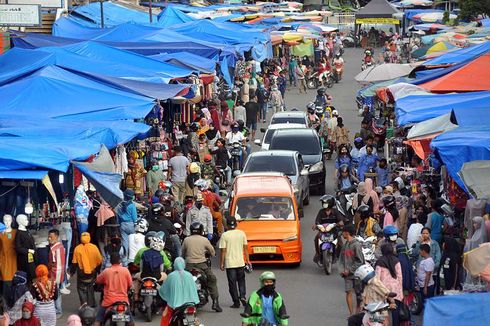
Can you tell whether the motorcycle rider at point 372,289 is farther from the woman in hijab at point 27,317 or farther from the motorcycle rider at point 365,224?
the motorcycle rider at point 365,224

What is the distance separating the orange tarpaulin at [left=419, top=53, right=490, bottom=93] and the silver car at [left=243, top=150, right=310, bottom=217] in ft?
11.5

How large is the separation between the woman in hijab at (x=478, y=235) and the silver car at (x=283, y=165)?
1073 centimetres

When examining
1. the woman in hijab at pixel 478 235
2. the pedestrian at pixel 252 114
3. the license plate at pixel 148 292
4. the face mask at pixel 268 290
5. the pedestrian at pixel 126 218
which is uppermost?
the woman in hijab at pixel 478 235

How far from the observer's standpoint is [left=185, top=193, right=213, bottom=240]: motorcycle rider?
74.7ft

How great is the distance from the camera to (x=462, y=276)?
18.0m

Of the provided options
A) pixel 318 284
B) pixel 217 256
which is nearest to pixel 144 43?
pixel 217 256

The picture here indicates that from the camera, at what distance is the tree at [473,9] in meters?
67.2

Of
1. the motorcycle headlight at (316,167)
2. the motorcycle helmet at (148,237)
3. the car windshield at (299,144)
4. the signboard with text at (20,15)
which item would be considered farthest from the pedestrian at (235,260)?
the signboard with text at (20,15)

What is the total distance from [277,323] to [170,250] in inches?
221

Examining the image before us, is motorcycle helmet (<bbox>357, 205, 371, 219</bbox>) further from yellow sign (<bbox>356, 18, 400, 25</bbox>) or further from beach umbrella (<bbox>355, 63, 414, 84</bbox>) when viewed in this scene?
yellow sign (<bbox>356, 18, 400, 25</bbox>)

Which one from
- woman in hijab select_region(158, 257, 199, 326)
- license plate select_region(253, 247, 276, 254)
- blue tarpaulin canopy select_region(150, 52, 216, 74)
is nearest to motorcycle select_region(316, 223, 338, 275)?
license plate select_region(253, 247, 276, 254)

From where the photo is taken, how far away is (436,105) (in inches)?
990

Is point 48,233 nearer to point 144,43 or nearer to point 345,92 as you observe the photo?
point 144,43

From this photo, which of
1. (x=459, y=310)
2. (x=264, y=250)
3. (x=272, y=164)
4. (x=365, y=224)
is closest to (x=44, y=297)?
(x=264, y=250)
